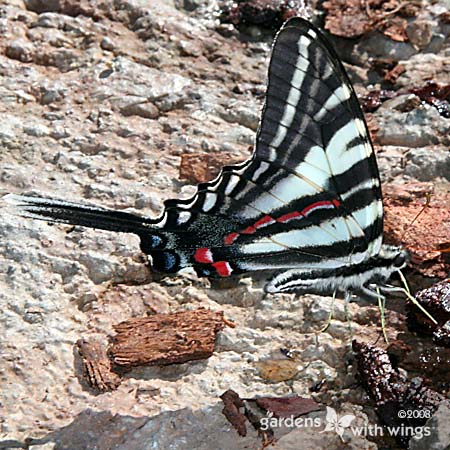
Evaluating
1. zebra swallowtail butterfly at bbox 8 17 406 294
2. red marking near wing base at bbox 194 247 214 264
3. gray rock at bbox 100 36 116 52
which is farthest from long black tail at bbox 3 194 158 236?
gray rock at bbox 100 36 116 52

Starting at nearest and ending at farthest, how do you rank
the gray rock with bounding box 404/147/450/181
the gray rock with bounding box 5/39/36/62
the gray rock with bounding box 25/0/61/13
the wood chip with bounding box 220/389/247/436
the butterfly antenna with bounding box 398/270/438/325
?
the wood chip with bounding box 220/389/247/436 < the butterfly antenna with bounding box 398/270/438/325 < the gray rock with bounding box 404/147/450/181 < the gray rock with bounding box 5/39/36/62 < the gray rock with bounding box 25/0/61/13

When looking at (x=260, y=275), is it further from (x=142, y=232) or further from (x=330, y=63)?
(x=330, y=63)

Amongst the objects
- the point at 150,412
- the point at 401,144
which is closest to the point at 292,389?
the point at 150,412

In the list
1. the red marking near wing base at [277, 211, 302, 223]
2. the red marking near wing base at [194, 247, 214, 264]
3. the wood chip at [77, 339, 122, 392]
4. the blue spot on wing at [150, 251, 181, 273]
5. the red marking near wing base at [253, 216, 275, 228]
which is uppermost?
the red marking near wing base at [277, 211, 302, 223]

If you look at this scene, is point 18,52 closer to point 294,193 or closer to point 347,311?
point 294,193

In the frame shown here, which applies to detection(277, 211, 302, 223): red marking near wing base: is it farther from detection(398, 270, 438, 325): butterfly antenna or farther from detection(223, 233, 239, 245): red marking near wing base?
detection(398, 270, 438, 325): butterfly antenna

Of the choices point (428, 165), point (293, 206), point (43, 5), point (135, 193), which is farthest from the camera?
point (43, 5)

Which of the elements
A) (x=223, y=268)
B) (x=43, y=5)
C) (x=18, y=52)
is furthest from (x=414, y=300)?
(x=43, y=5)
